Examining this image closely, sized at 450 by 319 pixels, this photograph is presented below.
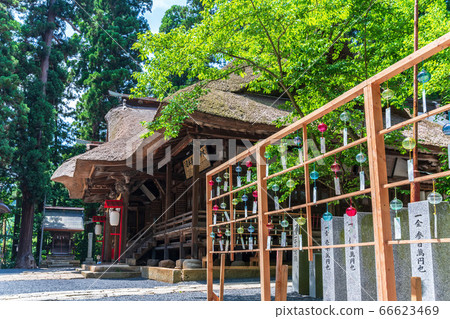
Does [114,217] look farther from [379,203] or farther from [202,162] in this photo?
[379,203]

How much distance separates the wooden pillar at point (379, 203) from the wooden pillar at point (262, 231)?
1.23 meters

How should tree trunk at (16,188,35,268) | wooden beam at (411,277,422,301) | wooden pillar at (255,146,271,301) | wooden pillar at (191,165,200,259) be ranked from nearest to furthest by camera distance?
wooden beam at (411,277,422,301), wooden pillar at (255,146,271,301), wooden pillar at (191,165,200,259), tree trunk at (16,188,35,268)

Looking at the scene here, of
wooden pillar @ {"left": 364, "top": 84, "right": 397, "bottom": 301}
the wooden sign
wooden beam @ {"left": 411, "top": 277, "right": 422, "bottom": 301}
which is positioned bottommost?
wooden beam @ {"left": 411, "top": 277, "right": 422, "bottom": 301}

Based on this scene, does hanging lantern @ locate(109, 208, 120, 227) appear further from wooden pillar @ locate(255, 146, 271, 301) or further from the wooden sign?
wooden pillar @ locate(255, 146, 271, 301)

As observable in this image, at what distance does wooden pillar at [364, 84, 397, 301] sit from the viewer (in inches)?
87.0

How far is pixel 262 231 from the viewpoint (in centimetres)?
352

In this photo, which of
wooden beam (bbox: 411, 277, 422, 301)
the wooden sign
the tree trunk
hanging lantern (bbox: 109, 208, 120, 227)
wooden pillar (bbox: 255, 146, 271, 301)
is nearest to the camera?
wooden beam (bbox: 411, 277, 422, 301)

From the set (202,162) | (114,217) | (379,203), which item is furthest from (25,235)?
(379,203)

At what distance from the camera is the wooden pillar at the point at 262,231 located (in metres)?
3.42

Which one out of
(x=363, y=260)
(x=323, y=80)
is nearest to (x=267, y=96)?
(x=323, y=80)

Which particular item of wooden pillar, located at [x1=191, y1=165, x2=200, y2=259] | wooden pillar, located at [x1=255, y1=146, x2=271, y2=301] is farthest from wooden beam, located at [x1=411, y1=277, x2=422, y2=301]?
wooden pillar, located at [x1=191, y1=165, x2=200, y2=259]

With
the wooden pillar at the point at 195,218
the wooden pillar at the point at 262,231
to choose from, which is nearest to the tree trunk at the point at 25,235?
the wooden pillar at the point at 195,218

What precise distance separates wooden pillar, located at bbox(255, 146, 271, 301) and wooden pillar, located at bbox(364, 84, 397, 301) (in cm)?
123

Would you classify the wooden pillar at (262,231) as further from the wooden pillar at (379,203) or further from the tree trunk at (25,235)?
the tree trunk at (25,235)
